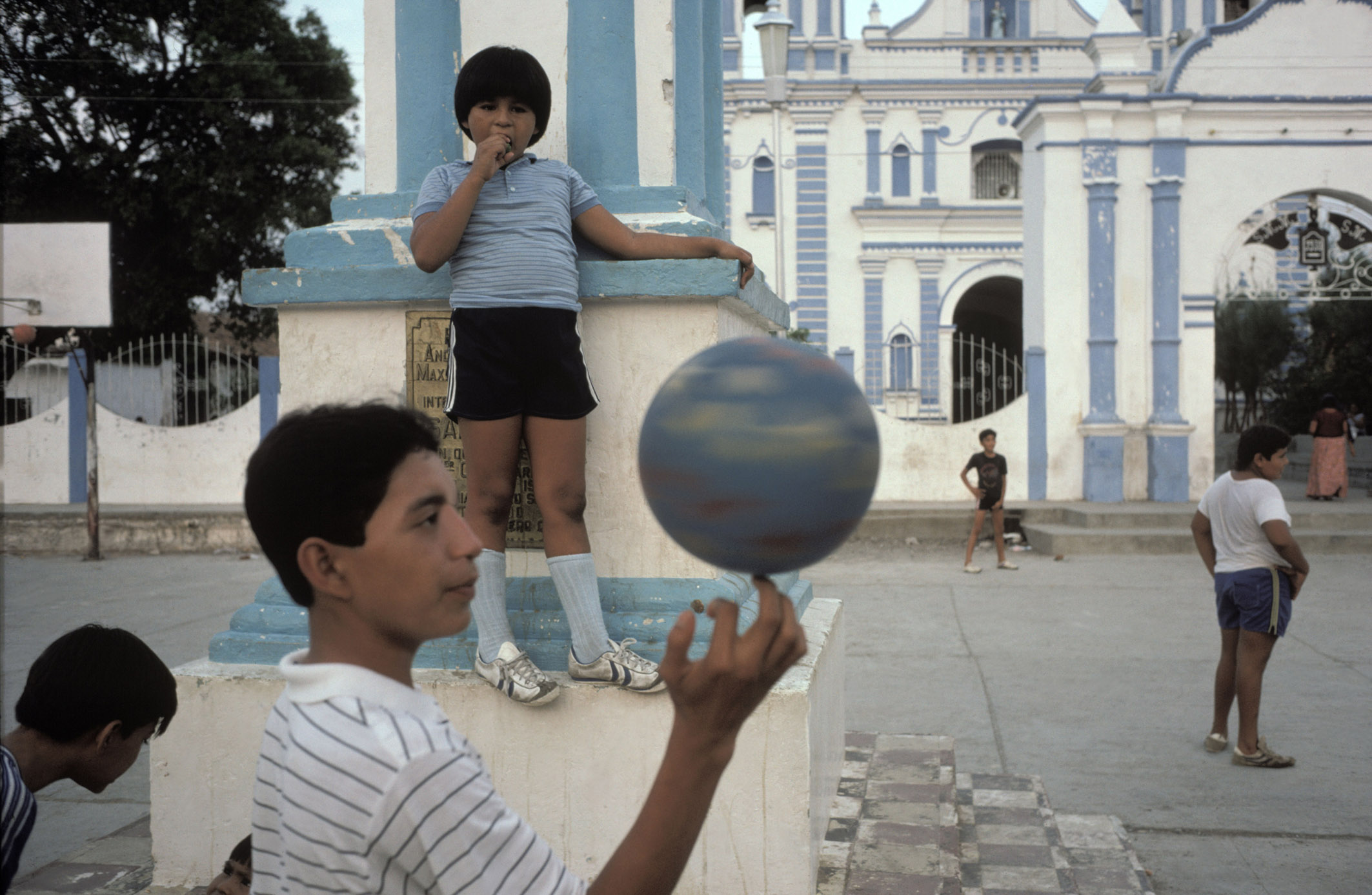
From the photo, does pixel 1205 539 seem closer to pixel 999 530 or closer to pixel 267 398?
pixel 999 530

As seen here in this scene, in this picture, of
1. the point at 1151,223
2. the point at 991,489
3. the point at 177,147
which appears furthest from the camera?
the point at 177,147

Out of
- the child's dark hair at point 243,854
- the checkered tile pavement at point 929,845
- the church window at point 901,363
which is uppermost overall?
the church window at point 901,363

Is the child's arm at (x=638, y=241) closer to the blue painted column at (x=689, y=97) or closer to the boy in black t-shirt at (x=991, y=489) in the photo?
the blue painted column at (x=689, y=97)

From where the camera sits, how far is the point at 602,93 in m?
3.08

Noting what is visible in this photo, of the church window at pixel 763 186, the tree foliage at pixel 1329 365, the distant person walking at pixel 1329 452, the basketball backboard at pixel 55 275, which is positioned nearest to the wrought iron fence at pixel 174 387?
the basketball backboard at pixel 55 275

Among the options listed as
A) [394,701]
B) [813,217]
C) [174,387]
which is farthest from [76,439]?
[394,701]

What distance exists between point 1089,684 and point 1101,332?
811 cm

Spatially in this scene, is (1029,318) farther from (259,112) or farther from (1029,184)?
(259,112)

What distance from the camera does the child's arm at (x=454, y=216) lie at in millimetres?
2471

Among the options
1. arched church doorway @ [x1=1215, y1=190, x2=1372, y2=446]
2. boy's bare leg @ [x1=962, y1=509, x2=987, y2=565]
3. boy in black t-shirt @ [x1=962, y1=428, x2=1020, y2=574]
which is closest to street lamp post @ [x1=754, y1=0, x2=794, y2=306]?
boy in black t-shirt @ [x1=962, y1=428, x2=1020, y2=574]

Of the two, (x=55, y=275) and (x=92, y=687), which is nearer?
(x=92, y=687)

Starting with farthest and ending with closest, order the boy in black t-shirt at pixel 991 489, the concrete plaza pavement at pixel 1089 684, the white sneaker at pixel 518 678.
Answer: the boy in black t-shirt at pixel 991 489, the concrete plaza pavement at pixel 1089 684, the white sneaker at pixel 518 678

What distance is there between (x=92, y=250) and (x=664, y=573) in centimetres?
1085

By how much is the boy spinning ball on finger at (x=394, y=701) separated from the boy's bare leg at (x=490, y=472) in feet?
4.23
